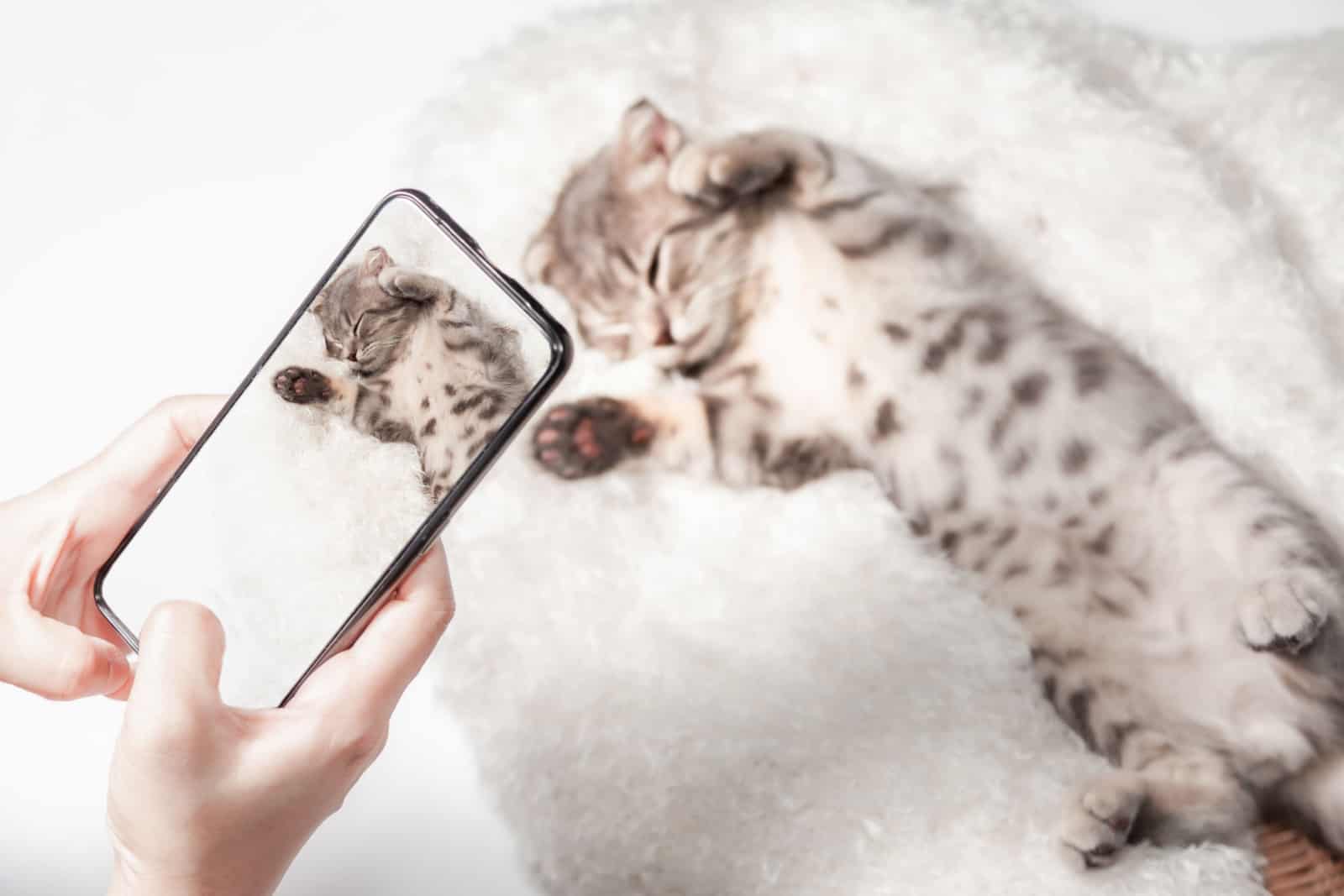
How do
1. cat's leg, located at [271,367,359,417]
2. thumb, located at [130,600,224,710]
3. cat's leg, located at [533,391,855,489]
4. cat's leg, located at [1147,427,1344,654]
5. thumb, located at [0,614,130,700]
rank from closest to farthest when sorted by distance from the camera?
thumb, located at [130,600,224,710], cat's leg, located at [271,367,359,417], thumb, located at [0,614,130,700], cat's leg, located at [1147,427,1344,654], cat's leg, located at [533,391,855,489]

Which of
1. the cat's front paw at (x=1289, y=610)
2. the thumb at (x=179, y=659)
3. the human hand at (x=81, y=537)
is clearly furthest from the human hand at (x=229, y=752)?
the cat's front paw at (x=1289, y=610)

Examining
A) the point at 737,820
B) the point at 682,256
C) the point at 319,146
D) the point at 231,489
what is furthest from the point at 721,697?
the point at 319,146

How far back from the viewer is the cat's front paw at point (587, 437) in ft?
4.28

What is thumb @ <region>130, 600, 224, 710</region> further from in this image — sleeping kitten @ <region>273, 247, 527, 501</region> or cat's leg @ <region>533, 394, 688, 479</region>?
cat's leg @ <region>533, 394, 688, 479</region>

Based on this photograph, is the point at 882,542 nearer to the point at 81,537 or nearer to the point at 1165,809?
the point at 1165,809

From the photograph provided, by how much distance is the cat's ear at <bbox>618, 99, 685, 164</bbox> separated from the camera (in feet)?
4.37

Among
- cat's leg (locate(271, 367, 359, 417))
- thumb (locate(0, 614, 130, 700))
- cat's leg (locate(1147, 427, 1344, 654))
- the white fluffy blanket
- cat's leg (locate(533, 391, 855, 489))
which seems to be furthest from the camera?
cat's leg (locate(533, 391, 855, 489))

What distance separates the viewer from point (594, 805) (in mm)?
1270

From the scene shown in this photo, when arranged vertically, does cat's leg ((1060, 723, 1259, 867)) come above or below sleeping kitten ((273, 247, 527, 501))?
below

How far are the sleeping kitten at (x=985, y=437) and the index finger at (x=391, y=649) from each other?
46 centimetres

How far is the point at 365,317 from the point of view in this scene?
849 mm

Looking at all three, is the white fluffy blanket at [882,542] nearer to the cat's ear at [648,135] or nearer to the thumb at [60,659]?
the cat's ear at [648,135]

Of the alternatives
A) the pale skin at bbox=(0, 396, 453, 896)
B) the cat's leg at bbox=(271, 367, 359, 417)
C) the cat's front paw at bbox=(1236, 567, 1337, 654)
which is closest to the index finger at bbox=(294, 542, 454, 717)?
the pale skin at bbox=(0, 396, 453, 896)

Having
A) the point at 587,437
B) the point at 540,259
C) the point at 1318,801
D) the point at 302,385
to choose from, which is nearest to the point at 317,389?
the point at 302,385
